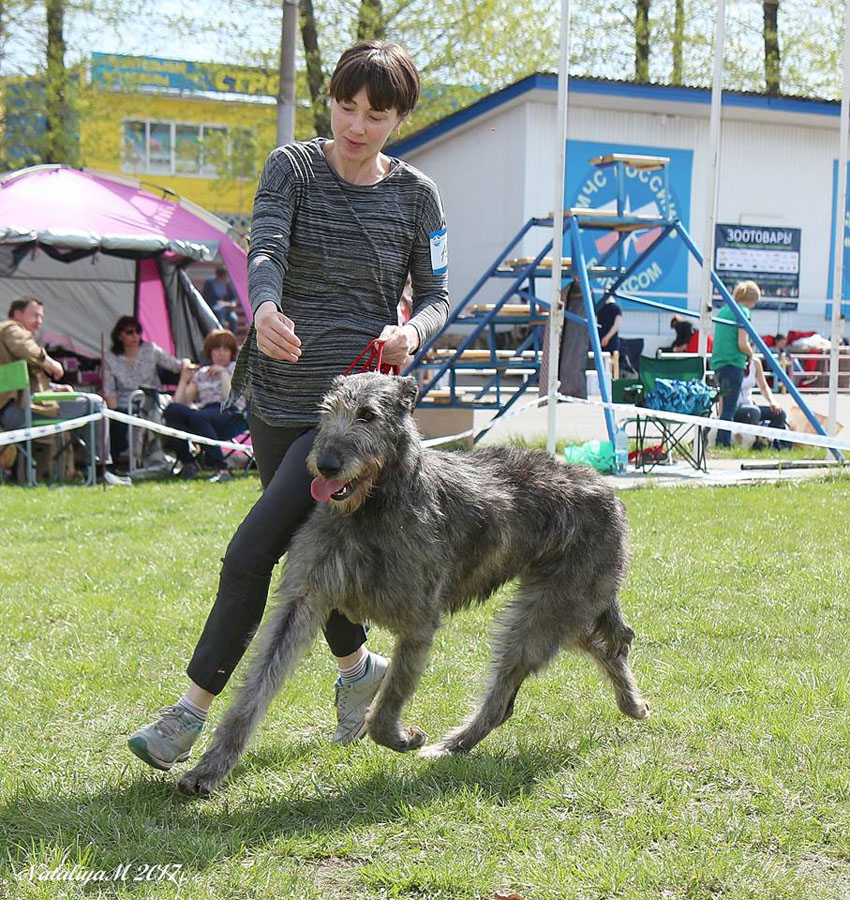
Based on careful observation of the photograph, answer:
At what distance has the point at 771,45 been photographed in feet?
87.9

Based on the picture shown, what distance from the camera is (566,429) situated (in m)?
12.4

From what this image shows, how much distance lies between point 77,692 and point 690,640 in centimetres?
250

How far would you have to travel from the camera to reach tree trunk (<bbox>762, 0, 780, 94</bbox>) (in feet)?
86.7

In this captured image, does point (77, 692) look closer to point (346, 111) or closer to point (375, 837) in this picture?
point (375, 837)

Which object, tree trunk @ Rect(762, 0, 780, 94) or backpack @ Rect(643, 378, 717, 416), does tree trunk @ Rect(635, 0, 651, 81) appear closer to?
tree trunk @ Rect(762, 0, 780, 94)

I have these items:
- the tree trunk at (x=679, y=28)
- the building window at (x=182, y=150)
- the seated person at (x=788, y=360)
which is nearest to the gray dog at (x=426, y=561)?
the seated person at (x=788, y=360)

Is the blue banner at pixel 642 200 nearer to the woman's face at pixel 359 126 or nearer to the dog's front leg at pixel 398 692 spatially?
the woman's face at pixel 359 126

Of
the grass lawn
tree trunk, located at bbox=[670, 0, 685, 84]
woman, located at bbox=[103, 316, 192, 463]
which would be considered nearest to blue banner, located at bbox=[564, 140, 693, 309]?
tree trunk, located at bbox=[670, 0, 685, 84]

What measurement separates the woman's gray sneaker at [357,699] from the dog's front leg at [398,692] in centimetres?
24

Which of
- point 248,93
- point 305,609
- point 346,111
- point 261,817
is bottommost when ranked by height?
point 261,817

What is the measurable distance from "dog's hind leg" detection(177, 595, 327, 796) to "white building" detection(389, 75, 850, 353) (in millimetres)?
16395

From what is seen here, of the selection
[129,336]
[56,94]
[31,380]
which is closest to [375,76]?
[31,380]

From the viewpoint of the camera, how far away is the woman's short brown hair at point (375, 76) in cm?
312

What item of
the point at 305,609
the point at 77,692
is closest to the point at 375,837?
the point at 305,609
